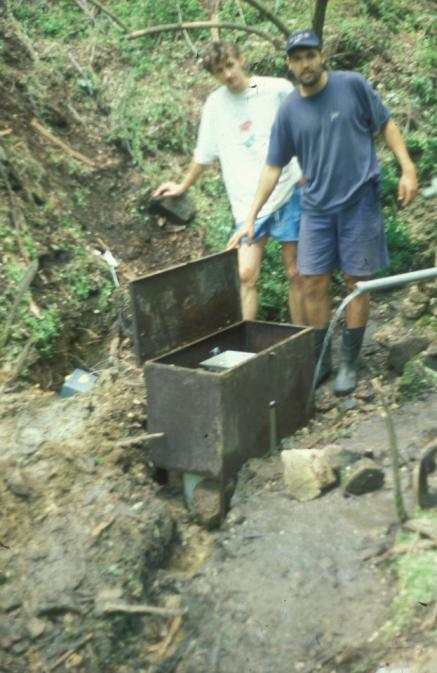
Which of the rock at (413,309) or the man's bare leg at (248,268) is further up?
the man's bare leg at (248,268)

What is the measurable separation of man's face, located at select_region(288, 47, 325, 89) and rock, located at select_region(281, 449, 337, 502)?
90.8 inches

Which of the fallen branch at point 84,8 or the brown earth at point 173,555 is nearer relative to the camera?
the brown earth at point 173,555

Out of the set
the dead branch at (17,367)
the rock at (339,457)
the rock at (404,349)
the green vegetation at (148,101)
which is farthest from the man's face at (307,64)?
the dead branch at (17,367)

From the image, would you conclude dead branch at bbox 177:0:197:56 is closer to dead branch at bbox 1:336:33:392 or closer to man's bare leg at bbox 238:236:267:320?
man's bare leg at bbox 238:236:267:320

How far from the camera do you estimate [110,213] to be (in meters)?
8.05

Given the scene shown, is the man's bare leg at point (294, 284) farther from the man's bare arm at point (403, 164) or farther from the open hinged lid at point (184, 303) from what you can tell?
the man's bare arm at point (403, 164)

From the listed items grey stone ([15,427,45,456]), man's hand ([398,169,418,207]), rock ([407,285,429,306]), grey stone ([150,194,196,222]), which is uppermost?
man's hand ([398,169,418,207])

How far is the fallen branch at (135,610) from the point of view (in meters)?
3.95

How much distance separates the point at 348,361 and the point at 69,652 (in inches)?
115

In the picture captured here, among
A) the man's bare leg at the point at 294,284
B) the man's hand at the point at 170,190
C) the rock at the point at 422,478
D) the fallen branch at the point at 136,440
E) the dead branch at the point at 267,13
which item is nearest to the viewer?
the rock at the point at 422,478

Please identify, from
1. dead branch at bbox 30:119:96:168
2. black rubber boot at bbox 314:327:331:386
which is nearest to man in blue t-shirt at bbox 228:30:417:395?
black rubber boot at bbox 314:327:331:386

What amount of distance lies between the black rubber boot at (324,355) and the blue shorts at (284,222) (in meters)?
0.71

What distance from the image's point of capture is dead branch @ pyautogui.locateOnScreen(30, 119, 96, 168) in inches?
325

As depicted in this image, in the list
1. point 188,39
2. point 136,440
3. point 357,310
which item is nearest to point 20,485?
point 136,440
